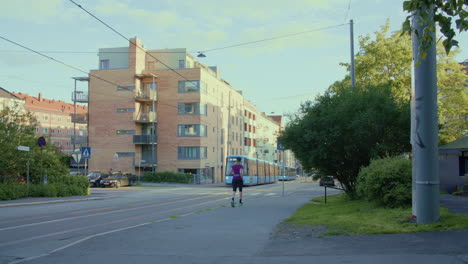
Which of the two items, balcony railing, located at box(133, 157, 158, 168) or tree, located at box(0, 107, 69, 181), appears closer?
tree, located at box(0, 107, 69, 181)

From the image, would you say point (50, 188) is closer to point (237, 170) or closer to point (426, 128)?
point (237, 170)

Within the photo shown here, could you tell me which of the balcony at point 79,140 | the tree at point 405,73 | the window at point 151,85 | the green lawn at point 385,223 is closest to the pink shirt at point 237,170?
the green lawn at point 385,223

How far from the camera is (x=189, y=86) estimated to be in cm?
5912

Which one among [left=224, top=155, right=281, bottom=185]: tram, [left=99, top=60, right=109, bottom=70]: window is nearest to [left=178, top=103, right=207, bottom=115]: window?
[left=224, top=155, right=281, bottom=185]: tram

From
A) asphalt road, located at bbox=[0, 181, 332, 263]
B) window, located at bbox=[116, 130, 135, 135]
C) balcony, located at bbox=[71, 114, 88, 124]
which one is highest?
balcony, located at bbox=[71, 114, 88, 124]

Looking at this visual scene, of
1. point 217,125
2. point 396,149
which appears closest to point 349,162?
point 396,149

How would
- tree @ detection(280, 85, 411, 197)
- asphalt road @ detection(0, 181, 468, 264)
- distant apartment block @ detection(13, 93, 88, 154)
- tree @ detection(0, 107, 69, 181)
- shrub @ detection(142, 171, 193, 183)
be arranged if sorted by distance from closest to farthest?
asphalt road @ detection(0, 181, 468, 264) → tree @ detection(280, 85, 411, 197) → tree @ detection(0, 107, 69, 181) → shrub @ detection(142, 171, 193, 183) → distant apartment block @ detection(13, 93, 88, 154)

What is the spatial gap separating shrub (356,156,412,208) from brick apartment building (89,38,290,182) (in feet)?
154

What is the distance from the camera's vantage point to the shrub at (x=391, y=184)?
435 inches

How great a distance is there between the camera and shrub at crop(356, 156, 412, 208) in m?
11.0

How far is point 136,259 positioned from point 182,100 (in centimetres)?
5299

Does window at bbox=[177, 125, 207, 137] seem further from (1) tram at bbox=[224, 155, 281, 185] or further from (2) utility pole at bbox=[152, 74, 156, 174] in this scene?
(1) tram at bbox=[224, 155, 281, 185]

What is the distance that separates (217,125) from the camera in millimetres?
66750

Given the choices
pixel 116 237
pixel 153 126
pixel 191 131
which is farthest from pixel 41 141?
pixel 191 131
